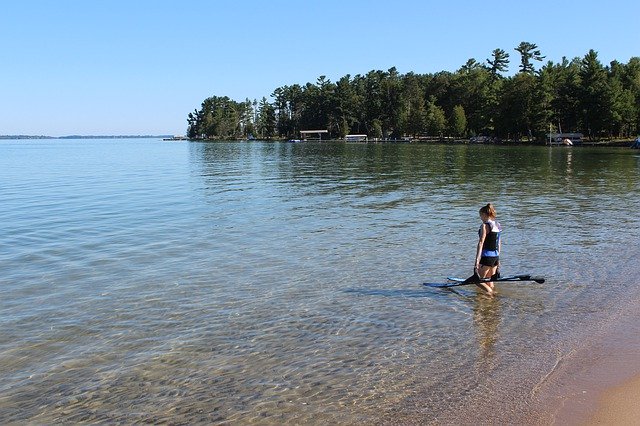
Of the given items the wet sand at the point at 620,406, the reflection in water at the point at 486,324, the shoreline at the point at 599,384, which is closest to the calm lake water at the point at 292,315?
the reflection in water at the point at 486,324

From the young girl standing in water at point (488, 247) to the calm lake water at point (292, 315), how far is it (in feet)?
1.90

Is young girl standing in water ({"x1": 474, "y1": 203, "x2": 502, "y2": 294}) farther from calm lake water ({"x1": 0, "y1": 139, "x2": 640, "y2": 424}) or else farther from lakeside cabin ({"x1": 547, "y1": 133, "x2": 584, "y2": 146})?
lakeside cabin ({"x1": 547, "y1": 133, "x2": 584, "y2": 146})

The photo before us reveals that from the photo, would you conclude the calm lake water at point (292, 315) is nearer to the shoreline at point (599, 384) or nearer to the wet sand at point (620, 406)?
the shoreline at point (599, 384)

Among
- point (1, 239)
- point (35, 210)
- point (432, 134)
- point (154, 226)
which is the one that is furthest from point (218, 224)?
point (432, 134)

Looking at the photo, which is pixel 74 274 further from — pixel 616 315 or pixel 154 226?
pixel 616 315

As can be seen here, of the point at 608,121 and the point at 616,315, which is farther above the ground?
the point at 608,121

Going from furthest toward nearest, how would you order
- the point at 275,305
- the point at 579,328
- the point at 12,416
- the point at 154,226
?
the point at 154,226 → the point at 275,305 → the point at 579,328 → the point at 12,416

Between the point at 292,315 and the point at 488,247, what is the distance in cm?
487

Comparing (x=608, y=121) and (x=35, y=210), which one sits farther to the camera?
(x=608, y=121)

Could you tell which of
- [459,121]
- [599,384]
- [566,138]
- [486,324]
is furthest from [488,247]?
[459,121]

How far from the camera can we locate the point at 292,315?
11359 mm

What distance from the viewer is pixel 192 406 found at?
24.8 ft

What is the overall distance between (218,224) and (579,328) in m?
16.4

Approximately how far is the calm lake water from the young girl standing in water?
58cm
